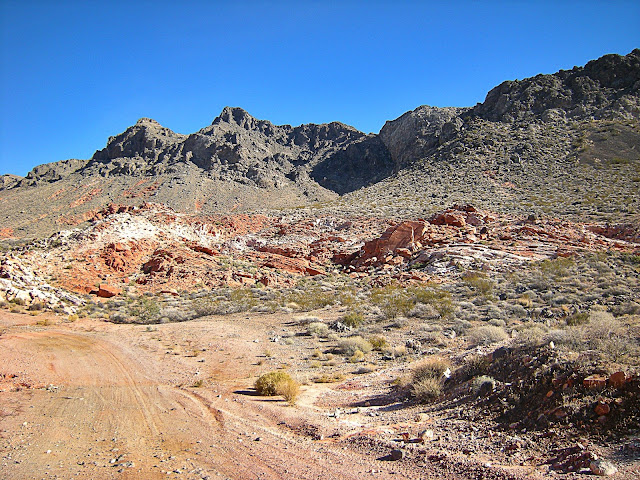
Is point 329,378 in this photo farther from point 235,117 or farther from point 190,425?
point 235,117

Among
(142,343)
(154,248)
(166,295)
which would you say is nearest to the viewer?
(142,343)

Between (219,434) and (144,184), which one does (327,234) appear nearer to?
(219,434)

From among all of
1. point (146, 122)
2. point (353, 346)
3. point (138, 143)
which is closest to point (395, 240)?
point (353, 346)

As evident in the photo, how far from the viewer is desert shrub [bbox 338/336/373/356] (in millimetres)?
11906

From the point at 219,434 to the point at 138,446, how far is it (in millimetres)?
1184

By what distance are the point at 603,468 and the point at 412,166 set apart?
196 ft

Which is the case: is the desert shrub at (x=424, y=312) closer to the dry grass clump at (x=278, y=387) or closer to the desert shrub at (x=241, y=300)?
the desert shrub at (x=241, y=300)

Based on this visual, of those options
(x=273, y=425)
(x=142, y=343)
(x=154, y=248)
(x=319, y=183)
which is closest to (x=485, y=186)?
(x=154, y=248)

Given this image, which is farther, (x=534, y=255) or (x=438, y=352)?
(x=534, y=255)

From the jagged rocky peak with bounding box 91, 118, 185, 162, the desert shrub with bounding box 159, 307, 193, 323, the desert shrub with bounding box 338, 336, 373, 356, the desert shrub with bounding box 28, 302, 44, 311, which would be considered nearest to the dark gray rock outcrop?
the jagged rocky peak with bounding box 91, 118, 185, 162

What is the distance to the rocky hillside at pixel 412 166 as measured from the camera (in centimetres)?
4125

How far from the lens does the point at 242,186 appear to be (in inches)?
2886

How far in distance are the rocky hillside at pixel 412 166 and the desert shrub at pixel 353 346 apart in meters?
27.5

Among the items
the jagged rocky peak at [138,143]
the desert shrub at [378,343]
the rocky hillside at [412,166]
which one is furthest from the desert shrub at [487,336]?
the jagged rocky peak at [138,143]
